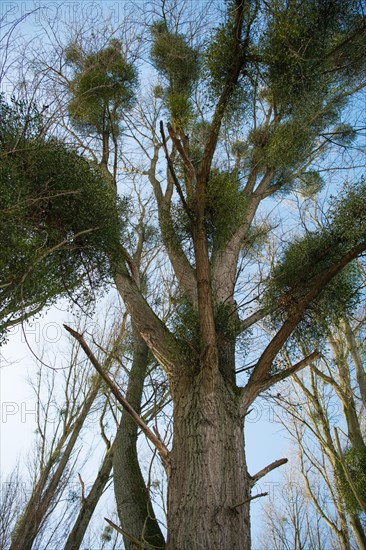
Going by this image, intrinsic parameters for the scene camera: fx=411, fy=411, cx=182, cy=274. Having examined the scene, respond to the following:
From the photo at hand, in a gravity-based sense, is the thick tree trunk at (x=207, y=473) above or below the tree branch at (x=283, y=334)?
below

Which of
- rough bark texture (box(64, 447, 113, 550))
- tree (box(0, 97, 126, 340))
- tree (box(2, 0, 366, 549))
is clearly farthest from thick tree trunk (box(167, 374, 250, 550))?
rough bark texture (box(64, 447, 113, 550))

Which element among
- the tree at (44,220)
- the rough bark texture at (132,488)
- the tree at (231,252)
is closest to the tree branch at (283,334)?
the tree at (231,252)

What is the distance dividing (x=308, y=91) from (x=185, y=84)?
10.7 ft

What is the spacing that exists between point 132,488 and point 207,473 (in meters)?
1.77

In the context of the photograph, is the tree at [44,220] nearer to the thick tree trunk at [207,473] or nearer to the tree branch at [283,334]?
the thick tree trunk at [207,473]

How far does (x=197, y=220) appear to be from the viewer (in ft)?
15.7

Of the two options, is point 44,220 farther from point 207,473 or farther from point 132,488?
point 132,488

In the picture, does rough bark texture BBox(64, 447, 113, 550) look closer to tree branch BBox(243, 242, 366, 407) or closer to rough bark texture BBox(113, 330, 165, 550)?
rough bark texture BBox(113, 330, 165, 550)

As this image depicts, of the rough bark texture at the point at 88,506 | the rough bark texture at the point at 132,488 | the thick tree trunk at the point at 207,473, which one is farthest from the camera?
the rough bark texture at the point at 88,506

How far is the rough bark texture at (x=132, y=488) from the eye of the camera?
416cm

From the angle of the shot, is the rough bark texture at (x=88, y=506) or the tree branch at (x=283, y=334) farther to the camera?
the rough bark texture at (x=88, y=506)

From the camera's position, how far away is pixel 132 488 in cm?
464

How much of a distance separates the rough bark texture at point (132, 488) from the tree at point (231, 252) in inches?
30.8

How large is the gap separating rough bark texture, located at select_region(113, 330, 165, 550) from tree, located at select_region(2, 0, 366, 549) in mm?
782
